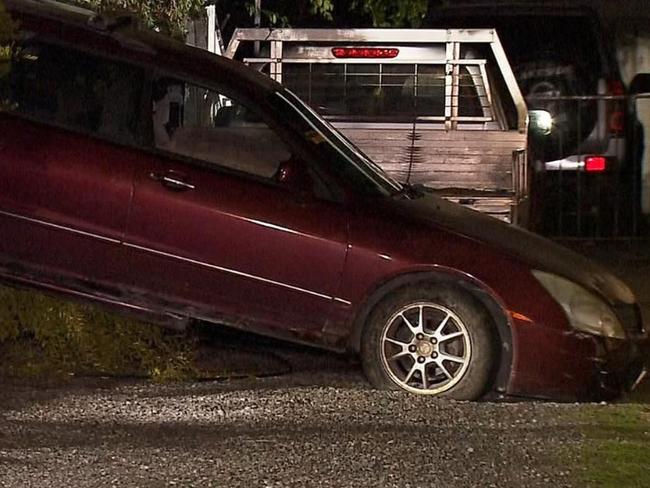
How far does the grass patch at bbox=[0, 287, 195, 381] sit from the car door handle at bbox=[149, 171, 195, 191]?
75 centimetres

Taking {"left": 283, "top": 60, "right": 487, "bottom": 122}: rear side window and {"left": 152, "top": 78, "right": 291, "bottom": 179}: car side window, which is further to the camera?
{"left": 283, "top": 60, "right": 487, "bottom": 122}: rear side window

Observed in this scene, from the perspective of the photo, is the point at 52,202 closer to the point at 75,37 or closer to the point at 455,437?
the point at 75,37

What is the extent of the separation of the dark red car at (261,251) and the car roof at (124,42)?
0.02 meters

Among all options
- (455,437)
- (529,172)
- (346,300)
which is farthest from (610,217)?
(455,437)

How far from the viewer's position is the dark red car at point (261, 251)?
298 inches

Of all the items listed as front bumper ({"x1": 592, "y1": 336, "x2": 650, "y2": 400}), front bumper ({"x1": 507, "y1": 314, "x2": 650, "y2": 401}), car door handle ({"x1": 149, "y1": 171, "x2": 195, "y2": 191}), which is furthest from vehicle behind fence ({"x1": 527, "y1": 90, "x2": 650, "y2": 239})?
car door handle ({"x1": 149, "y1": 171, "x2": 195, "y2": 191})

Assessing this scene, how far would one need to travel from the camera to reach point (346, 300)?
7.64 m

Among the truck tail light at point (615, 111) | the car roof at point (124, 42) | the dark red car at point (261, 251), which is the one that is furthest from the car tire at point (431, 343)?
the truck tail light at point (615, 111)

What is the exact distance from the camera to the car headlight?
7.64 meters

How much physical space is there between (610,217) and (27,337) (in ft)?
22.3

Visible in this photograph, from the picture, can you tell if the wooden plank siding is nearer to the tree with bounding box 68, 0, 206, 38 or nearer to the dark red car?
the tree with bounding box 68, 0, 206, 38

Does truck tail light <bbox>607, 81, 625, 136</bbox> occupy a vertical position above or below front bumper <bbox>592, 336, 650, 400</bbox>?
above

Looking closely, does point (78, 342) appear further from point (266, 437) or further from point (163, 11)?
point (163, 11)

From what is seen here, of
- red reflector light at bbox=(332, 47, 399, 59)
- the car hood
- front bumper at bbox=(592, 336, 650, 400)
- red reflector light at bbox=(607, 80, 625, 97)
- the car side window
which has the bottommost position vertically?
front bumper at bbox=(592, 336, 650, 400)
